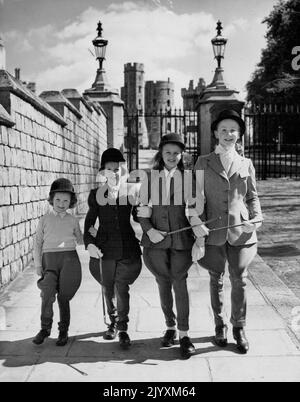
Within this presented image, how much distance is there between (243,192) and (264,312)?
120 centimetres

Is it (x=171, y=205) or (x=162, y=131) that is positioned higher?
(x=162, y=131)

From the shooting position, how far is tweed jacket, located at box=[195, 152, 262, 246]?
3.48 m

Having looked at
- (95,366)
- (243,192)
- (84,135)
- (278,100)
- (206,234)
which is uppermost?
(278,100)

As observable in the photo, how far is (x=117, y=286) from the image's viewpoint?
3625mm

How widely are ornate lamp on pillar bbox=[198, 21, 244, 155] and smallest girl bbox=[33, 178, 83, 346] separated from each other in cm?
1011

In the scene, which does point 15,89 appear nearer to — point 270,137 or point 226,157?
point 226,157

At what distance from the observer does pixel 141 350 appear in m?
A: 3.39

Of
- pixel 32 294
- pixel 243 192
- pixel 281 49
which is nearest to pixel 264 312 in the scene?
pixel 243 192

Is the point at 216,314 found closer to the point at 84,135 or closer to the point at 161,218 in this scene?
the point at 161,218

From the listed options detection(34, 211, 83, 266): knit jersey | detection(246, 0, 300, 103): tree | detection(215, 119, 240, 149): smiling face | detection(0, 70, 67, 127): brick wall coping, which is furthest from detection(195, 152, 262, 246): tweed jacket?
detection(246, 0, 300, 103): tree

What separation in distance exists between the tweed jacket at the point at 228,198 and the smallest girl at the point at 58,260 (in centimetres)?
103

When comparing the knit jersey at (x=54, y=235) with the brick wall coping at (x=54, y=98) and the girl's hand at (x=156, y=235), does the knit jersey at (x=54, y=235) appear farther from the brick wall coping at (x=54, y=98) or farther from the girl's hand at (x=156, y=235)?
the brick wall coping at (x=54, y=98)

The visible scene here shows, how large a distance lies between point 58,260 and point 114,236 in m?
0.46

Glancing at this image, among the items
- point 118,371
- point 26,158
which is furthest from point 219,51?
point 118,371
